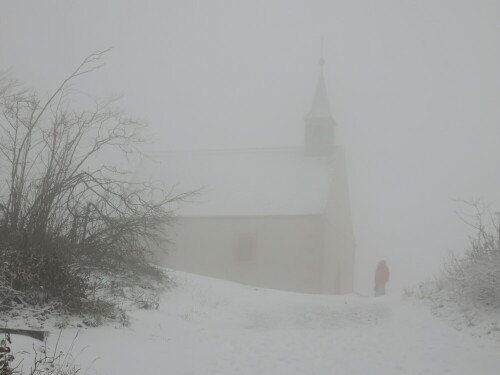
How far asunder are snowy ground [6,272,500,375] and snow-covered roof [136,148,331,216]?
17.5m

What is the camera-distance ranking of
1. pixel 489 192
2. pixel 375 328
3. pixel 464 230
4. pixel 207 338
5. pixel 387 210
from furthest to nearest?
pixel 387 210, pixel 489 192, pixel 464 230, pixel 375 328, pixel 207 338

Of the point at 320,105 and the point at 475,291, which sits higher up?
the point at 320,105

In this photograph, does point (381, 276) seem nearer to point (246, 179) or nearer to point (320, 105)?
point (246, 179)

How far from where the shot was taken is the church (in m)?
31.4

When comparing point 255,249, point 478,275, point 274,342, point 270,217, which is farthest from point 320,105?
point 274,342

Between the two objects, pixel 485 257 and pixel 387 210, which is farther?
pixel 387 210

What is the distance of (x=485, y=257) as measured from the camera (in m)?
12.6

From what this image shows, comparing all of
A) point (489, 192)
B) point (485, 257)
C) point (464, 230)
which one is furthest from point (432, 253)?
point (485, 257)

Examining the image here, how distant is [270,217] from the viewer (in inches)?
1265

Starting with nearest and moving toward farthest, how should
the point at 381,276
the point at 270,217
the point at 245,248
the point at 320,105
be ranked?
the point at 381,276 → the point at 270,217 → the point at 245,248 → the point at 320,105

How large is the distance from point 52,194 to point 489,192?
98898mm

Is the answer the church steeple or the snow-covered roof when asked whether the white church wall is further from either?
the church steeple

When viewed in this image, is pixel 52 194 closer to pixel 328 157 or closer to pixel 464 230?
pixel 328 157

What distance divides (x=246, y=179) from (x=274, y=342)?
989 inches
